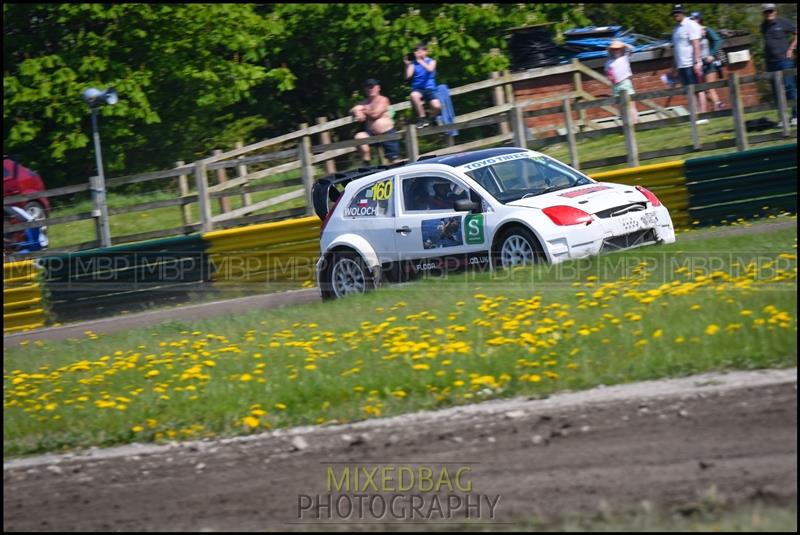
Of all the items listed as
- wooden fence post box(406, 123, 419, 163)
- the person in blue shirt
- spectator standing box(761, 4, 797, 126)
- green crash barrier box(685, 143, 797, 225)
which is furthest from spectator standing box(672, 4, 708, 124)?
wooden fence post box(406, 123, 419, 163)

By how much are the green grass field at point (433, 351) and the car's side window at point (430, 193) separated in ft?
3.32

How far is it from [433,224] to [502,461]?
239 inches

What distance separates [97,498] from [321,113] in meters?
23.0

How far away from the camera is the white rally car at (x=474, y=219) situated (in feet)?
38.7

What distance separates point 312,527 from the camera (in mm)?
6082

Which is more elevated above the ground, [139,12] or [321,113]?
[139,12]

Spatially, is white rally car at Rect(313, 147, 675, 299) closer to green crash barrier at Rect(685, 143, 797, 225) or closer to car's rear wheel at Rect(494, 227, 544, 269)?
car's rear wheel at Rect(494, 227, 544, 269)

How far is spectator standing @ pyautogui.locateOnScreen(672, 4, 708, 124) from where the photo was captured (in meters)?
19.9

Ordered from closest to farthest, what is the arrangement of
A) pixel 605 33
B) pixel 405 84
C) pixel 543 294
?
pixel 543 294 → pixel 605 33 → pixel 405 84

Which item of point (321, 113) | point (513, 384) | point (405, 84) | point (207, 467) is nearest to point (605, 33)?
point (405, 84)

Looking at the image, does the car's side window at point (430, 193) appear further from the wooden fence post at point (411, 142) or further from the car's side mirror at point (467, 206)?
the wooden fence post at point (411, 142)

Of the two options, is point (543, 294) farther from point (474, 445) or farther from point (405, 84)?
point (405, 84)

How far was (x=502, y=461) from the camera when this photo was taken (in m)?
6.80

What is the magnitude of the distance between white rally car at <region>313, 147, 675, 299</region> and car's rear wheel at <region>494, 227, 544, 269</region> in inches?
0.4
